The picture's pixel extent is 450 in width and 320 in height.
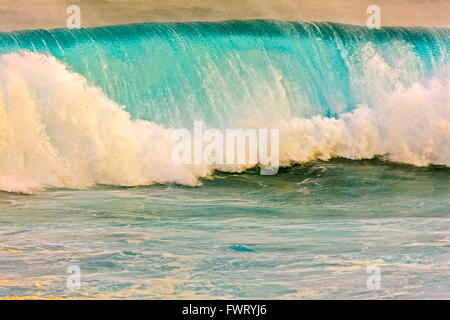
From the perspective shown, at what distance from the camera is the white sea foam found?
965 cm

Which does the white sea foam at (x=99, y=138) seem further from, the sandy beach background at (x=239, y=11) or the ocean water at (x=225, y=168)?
the sandy beach background at (x=239, y=11)

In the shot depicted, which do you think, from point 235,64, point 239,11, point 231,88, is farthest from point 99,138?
point 239,11

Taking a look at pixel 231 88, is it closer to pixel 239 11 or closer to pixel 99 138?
pixel 239 11

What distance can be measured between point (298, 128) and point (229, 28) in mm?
2464

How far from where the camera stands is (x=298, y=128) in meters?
11.4

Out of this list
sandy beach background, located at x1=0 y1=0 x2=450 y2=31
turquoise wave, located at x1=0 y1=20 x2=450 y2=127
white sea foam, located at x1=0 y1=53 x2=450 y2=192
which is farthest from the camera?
turquoise wave, located at x1=0 y1=20 x2=450 y2=127

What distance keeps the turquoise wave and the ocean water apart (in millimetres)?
27

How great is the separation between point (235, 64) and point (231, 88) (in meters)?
0.54

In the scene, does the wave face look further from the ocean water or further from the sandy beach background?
the sandy beach background

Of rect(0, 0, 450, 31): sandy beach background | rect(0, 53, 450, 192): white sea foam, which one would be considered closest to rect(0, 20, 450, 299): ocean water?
rect(0, 53, 450, 192): white sea foam

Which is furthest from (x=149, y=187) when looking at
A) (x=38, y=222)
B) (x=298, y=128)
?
(x=298, y=128)

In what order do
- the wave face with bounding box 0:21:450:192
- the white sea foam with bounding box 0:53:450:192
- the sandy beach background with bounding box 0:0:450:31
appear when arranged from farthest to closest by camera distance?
the sandy beach background with bounding box 0:0:450:31 → the wave face with bounding box 0:21:450:192 → the white sea foam with bounding box 0:53:450:192

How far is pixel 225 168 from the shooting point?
10453 millimetres

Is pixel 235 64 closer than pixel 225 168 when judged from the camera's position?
No
